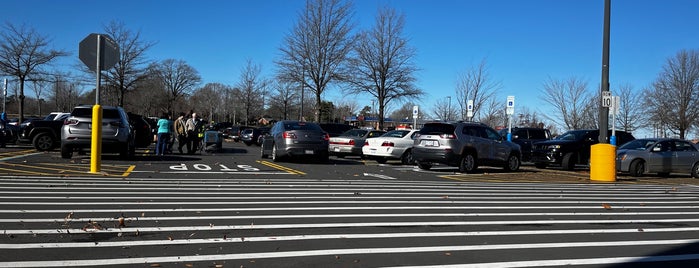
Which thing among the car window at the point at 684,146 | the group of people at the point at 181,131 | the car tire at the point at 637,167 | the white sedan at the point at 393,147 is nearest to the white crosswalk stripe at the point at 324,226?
the group of people at the point at 181,131

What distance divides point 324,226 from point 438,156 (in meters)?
9.68

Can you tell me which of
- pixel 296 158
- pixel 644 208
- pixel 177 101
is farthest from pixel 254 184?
pixel 177 101

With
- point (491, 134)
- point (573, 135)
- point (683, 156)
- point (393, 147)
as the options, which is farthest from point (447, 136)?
point (683, 156)

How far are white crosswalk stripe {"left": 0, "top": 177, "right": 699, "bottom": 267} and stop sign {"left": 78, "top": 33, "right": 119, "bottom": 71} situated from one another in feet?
10.1

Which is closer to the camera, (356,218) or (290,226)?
(290,226)

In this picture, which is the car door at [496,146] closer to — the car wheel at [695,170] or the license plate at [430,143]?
the license plate at [430,143]

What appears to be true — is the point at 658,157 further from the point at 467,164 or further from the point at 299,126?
the point at 299,126

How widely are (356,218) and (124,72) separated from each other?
30217mm

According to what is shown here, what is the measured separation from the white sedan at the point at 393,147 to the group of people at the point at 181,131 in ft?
20.2

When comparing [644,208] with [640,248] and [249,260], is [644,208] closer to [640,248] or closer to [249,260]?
[640,248]

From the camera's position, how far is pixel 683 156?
1803 centimetres

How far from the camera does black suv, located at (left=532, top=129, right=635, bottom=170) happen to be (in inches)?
766

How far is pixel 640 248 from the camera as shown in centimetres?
583

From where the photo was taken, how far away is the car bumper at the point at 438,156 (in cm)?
1564
